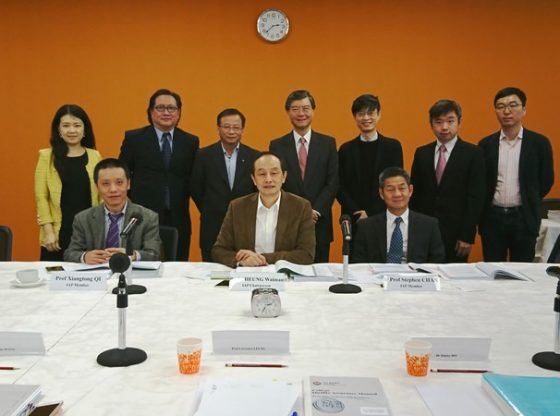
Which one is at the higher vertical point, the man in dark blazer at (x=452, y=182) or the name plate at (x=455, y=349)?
the man in dark blazer at (x=452, y=182)

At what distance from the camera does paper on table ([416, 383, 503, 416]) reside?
1209mm

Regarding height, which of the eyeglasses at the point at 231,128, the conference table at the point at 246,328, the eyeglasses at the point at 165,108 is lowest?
the conference table at the point at 246,328

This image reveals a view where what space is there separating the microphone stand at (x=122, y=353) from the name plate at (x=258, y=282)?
77 centimetres

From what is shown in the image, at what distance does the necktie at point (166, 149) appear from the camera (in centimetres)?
397

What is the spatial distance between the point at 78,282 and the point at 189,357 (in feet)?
3.35

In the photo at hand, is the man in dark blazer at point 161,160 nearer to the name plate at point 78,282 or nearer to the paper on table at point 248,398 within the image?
the name plate at point 78,282

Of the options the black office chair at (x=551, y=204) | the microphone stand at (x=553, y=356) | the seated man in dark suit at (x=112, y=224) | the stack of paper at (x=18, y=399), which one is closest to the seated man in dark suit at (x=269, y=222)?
the seated man in dark suit at (x=112, y=224)

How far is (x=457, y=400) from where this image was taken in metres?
1.27

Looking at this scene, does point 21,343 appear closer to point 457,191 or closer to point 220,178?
point 220,178

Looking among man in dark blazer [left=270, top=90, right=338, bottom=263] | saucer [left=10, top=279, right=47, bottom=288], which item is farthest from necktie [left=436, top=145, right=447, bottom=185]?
saucer [left=10, top=279, right=47, bottom=288]

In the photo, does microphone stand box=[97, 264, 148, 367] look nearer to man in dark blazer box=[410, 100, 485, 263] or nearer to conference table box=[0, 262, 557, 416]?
conference table box=[0, 262, 557, 416]

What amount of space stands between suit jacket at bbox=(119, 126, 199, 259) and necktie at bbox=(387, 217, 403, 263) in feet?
5.27

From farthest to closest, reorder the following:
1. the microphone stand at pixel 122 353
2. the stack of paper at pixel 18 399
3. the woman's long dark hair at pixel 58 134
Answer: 1. the woman's long dark hair at pixel 58 134
2. the microphone stand at pixel 122 353
3. the stack of paper at pixel 18 399

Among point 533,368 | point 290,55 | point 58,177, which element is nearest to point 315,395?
Answer: point 533,368
